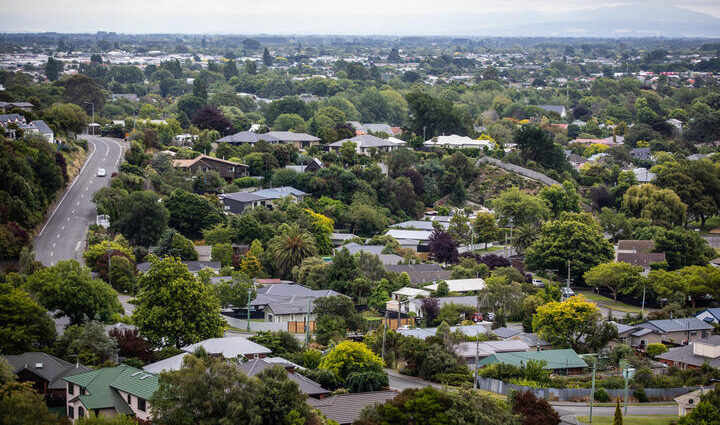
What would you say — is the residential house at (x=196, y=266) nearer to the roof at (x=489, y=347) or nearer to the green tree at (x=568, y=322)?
the roof at (x=489, y=347)

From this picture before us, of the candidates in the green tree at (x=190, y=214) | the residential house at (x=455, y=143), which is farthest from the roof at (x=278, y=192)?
the residential house at (x=455, y=143)

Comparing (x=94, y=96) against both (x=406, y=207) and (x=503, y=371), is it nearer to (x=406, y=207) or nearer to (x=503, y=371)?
(x=406, y=207)

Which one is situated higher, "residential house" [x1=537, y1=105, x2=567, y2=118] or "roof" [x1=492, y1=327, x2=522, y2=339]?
"roof" [x1=492, y1=327, x2=522, y2=339]


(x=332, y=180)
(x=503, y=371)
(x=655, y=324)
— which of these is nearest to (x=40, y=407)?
(x=503, y=371)

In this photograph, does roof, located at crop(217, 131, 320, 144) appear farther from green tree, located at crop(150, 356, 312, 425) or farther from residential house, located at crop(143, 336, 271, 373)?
green tree, located at crop(150, 356, 312, 425)

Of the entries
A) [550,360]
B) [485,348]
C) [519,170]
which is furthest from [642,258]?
[519,170]

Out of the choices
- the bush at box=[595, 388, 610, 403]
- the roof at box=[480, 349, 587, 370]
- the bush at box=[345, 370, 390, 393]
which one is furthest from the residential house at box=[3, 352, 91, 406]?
the bush at box=[595, 388, 610, 403]

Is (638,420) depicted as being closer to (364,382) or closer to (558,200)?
(364,382)
